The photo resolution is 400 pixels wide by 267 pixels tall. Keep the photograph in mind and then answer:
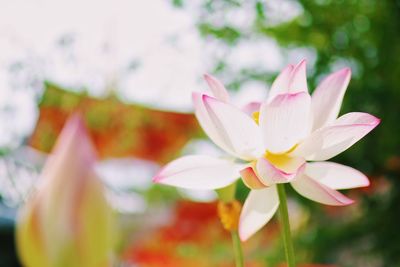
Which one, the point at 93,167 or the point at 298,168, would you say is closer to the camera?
the point at 298,168

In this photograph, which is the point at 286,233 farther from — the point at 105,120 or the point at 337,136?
the point at 105,120

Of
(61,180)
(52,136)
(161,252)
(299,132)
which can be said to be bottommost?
(161,252)

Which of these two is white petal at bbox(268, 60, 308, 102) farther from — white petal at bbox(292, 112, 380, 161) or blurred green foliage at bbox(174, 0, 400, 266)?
blurred green foliage at bbox(174, 0, 400, 266)

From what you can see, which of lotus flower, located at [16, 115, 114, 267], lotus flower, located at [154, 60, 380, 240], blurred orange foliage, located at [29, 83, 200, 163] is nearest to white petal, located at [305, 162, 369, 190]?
lotus flower, located at [154, 60, 380, 240]

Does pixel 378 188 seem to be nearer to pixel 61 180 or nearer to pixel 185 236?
pixel 185 236

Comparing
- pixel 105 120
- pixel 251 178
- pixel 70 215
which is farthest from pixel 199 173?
pixel 105 120

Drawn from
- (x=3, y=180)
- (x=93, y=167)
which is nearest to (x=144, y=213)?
(x=3, y=180)

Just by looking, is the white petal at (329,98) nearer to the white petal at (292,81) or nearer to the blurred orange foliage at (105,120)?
the white petal at (292,81)
